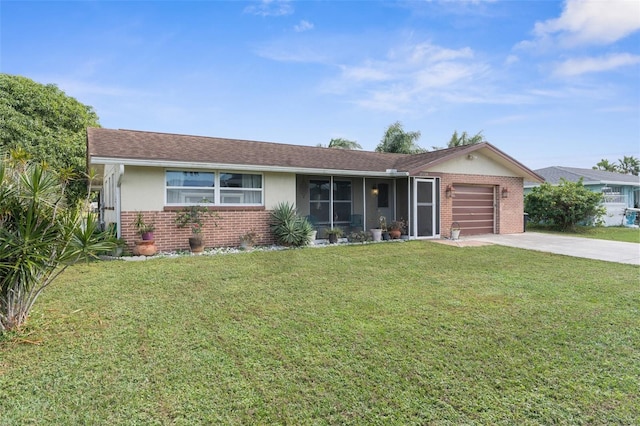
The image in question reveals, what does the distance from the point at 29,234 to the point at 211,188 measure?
683 cm

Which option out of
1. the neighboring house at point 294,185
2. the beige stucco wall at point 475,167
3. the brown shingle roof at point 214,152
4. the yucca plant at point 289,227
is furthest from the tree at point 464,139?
the yucca plant at point 289,227

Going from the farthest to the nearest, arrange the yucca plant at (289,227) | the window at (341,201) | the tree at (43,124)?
the tree at (43,124)
the window at (341,201)
the yucca plant at (289,227)

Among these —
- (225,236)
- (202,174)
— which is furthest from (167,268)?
(202,174)

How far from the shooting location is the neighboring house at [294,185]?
9.83 meters

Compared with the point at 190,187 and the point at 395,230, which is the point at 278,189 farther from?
the point at 395,230

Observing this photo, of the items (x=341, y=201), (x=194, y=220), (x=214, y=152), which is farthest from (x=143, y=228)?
(x=341, y=201)

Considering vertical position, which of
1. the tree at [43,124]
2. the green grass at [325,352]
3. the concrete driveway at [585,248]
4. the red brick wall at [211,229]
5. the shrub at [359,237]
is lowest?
the green grass at [325,352]

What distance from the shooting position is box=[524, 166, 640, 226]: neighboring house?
22.0 metres

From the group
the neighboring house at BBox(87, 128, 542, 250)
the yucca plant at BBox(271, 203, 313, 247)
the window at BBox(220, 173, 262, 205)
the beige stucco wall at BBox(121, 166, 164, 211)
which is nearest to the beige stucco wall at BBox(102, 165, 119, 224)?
the neighboring house at BBox(87, 128, 542, 250)

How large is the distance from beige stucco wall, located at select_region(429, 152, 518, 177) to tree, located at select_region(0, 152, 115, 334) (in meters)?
11.6

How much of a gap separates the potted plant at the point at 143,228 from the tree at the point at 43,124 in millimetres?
10019

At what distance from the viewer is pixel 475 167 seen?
1445 centimetres

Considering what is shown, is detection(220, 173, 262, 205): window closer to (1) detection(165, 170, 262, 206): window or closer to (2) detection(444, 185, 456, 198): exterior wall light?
(1) detection(165, 170, 262, 206): window

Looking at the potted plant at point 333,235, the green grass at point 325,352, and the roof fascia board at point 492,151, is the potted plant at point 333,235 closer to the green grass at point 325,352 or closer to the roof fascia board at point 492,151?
the roof fascia board at point 492,151
